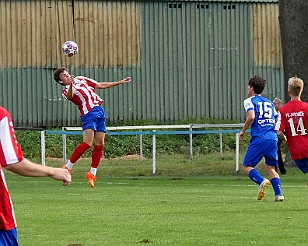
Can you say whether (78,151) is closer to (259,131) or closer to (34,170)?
(259,131)

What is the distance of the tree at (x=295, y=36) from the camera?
25875mm

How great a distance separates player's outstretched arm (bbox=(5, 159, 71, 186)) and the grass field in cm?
367

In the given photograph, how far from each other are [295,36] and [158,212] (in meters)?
13.8

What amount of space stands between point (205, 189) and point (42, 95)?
1611 centimetres

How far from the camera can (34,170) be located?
5.88 m

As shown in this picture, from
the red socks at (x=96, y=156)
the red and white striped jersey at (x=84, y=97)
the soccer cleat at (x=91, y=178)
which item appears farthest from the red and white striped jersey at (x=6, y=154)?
the red and white striped jersey at (x=84, y=97)

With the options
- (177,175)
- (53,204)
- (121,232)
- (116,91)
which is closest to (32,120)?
(116,91)

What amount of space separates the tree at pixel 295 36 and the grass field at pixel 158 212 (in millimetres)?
4014

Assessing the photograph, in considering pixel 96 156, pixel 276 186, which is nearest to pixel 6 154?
pixel 276 186

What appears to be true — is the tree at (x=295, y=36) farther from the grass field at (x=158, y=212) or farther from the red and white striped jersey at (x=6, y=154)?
the red and white striped jersey at (x=6, y=154)

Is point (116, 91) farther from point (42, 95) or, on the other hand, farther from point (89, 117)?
point (89, 117)

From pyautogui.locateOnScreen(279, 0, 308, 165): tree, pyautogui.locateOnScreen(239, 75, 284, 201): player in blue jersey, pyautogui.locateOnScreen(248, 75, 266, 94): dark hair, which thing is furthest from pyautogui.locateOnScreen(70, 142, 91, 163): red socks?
pyautogui.locateOnScreen(279, 0, 308, 165): tree

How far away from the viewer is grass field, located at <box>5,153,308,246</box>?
10102 millimetres

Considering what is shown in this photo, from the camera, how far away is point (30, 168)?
231 inches
